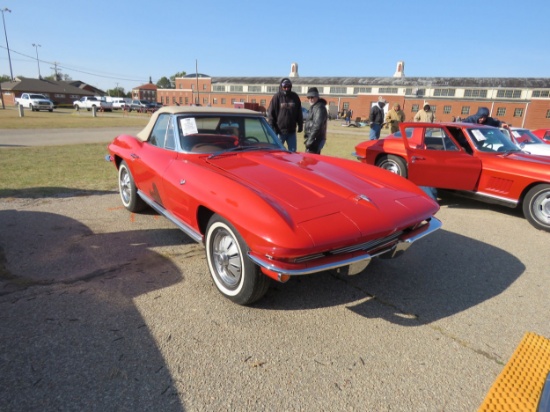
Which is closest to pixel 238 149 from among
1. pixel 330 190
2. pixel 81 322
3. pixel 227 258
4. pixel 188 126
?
pixel 188 126

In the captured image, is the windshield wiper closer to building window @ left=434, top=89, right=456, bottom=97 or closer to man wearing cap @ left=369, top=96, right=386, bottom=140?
man wearing cap @ left=369, top=96, right=386, bottom=140

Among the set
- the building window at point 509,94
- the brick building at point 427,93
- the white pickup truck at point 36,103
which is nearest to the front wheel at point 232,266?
the white pickup truck at point 36,103

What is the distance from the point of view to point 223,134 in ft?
12.4

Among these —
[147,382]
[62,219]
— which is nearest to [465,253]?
[147,382]

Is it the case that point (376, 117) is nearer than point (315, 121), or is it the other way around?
point (315, 121)

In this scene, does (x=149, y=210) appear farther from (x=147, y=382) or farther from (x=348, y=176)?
(x=147, y=382)

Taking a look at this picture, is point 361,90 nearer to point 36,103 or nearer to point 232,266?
point 36,103

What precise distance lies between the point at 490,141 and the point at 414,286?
392 centimetres

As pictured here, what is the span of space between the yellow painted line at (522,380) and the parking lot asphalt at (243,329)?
0.07 meters

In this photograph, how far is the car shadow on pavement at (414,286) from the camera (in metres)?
2.73

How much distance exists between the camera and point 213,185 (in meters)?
2.75

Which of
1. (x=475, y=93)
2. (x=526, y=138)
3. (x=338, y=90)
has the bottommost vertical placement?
(x=526, y=138)

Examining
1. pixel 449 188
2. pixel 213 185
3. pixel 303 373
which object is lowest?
pixel 303 373

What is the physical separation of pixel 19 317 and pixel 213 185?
1.63 m
